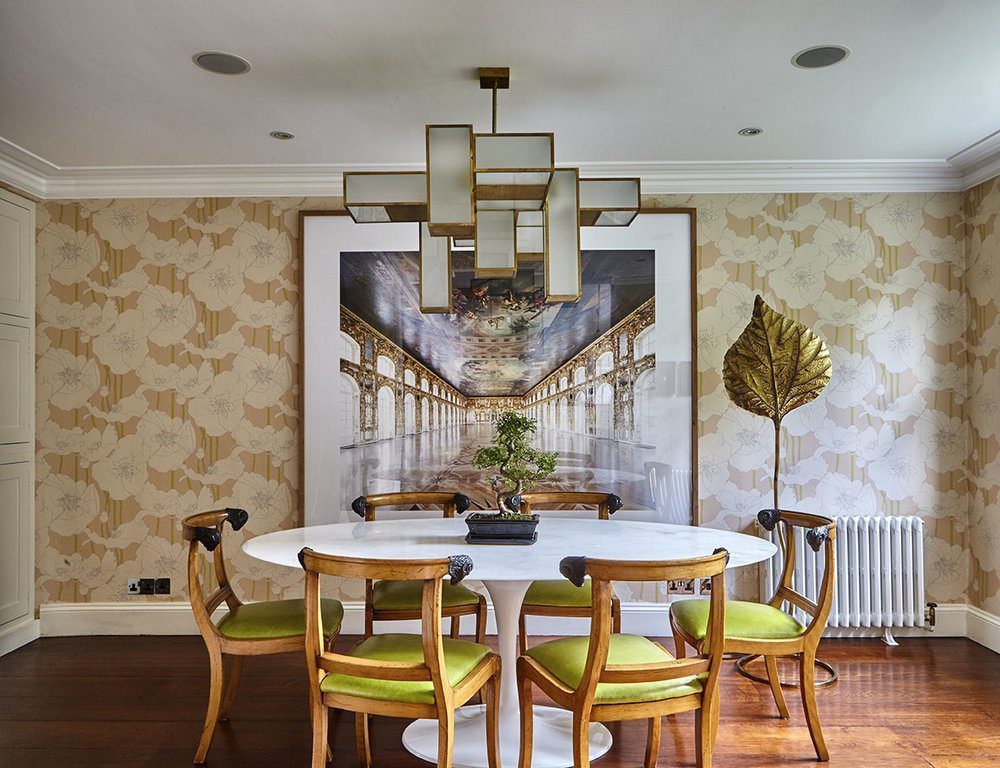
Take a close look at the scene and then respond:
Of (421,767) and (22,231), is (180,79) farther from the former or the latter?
(421,767)

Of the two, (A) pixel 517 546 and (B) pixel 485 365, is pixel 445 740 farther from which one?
(B) pixel 485 365

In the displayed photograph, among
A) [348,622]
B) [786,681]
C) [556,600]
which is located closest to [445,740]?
[556,600]

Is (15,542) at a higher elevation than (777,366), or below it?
below

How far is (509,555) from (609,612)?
0.56 metres

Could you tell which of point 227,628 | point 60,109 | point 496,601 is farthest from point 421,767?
point 60,109

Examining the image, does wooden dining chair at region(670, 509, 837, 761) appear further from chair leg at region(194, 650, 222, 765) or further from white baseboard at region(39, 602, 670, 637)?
chair leg at region(194, 650, 222, 765)

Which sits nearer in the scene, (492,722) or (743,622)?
(492,722)

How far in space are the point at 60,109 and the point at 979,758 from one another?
4.50 metres

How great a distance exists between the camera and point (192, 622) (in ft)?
14.4

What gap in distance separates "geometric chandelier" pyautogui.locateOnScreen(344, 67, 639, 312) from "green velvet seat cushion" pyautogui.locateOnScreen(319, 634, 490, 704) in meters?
1.26

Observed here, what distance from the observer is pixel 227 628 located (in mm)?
2863

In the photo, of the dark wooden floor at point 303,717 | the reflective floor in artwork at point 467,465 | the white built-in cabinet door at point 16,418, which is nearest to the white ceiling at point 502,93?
the white built-in cabinet door at point 16,418

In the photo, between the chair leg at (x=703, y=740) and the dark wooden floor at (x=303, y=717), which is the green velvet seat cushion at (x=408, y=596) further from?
the chair leg at (x=703, y=740)

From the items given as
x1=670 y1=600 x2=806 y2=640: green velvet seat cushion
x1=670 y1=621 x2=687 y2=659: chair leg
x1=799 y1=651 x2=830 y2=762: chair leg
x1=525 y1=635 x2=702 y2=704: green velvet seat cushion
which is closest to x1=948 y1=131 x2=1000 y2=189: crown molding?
x1=670 y1=600 x2=806 y2=640: green velvet seat cushion
